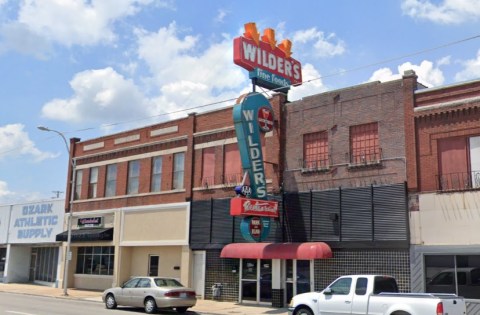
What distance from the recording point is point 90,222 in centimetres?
3319

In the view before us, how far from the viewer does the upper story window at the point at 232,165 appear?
25953 mm

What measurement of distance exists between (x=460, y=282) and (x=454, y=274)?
324 millimetres

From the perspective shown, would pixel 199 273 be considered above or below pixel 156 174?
below

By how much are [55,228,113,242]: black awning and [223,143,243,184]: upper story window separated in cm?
918

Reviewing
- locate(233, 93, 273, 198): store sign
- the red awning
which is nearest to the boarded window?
the red awning

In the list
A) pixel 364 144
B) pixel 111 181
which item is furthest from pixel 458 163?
pixel 111 181

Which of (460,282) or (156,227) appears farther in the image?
(156,227)

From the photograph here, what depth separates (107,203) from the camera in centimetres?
3262

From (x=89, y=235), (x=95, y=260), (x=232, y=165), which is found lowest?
(x=95, y=260)

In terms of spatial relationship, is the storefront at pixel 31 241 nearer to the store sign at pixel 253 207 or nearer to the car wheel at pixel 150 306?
the car wheel at pixel 150 306

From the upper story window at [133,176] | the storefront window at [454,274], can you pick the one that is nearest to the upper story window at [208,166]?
the upper story window at [133,176]

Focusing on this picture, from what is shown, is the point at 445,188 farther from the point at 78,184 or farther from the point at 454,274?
the point at 78,184

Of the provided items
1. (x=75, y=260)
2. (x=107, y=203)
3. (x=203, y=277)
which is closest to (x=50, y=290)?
(x=75, y=260)

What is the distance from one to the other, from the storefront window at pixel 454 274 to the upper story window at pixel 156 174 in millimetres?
15673
